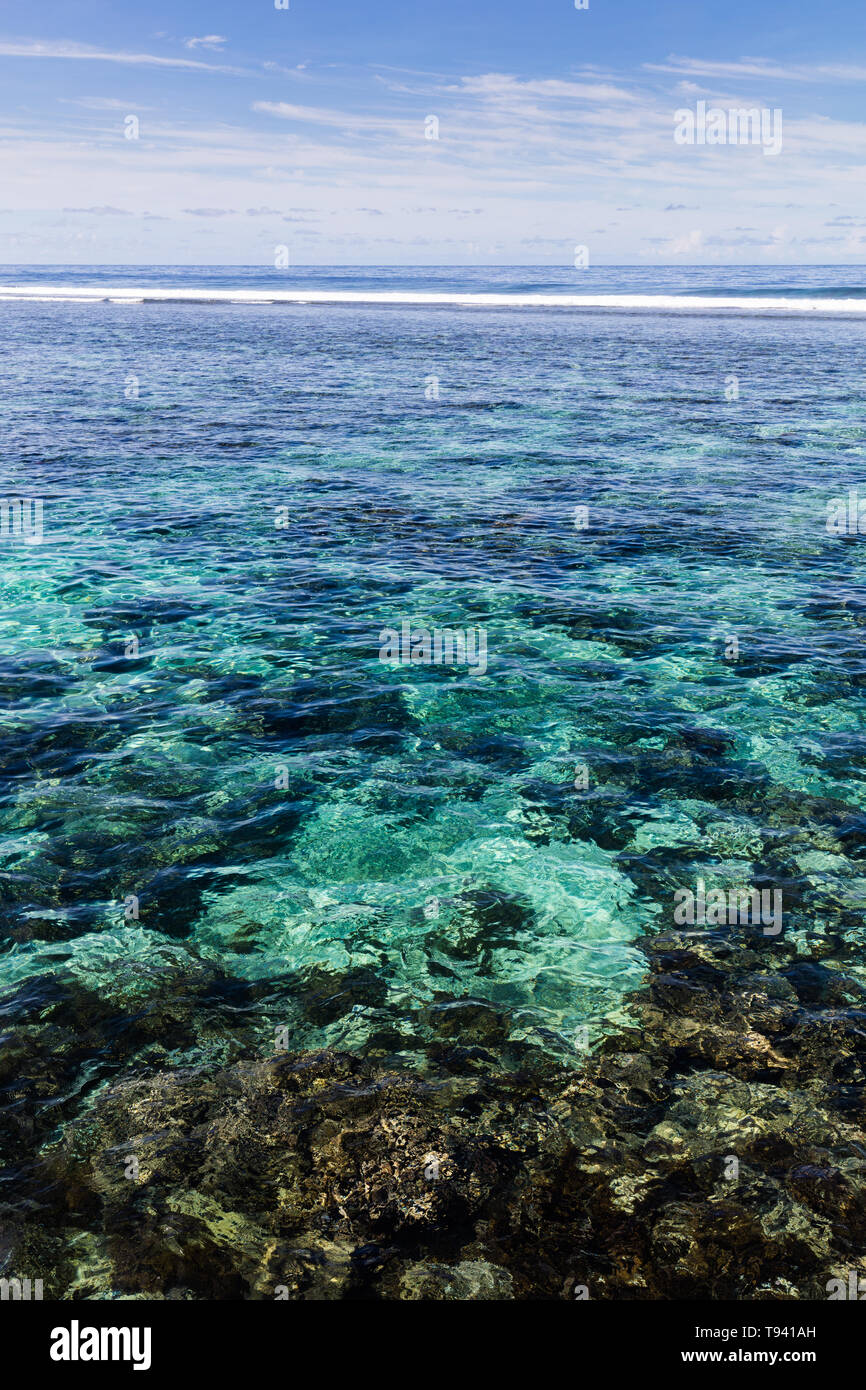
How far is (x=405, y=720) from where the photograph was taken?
15.9 m

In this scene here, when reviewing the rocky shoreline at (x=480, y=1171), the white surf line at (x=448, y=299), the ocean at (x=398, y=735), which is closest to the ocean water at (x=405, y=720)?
the ocean at (x=398, y=735)

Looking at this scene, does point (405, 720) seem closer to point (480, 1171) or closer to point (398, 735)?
point (398, 735)

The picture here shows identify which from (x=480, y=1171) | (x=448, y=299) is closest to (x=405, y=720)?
(x=480, y=1171)

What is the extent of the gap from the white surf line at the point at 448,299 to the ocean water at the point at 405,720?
76878 mm

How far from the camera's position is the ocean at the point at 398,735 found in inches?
392

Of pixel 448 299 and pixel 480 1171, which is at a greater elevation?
pixel 448 299

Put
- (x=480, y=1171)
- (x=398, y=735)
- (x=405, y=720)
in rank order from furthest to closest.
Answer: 1. (x=405, y=720)
2. (x=398, y=735)
3. (x=480, y=1171)

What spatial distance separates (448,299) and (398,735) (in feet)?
419

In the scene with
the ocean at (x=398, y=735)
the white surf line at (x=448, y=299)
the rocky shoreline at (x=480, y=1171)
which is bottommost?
the rocky shoreline at (x=480, y=1171)

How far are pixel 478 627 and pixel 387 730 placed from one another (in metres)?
5.13

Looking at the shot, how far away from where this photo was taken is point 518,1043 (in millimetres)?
9352

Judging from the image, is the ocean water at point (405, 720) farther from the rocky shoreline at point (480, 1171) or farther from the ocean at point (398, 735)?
the rocky shoreline at point (480, 1171)

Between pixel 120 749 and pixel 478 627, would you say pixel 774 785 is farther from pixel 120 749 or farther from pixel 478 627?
pixel 120 749

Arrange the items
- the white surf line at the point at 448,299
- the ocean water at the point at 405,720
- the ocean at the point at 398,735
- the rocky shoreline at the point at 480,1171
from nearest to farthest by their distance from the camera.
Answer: the rocky shoreline at the point at 480,1171, the ocean at the point at 398,735, the ocean water at the point at 405,720, the white surf line at the point at 448,299
